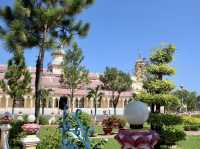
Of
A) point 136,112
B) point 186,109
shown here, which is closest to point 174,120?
point 136,112

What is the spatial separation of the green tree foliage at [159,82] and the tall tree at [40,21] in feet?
11.5

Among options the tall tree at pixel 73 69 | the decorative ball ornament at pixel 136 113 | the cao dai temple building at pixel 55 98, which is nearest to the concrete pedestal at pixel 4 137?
the decorative ball ornament at pixel 136 113

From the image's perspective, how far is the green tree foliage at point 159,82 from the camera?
13.1 m

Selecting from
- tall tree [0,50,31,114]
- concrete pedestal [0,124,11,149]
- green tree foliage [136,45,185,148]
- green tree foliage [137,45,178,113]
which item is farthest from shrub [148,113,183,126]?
tall tree [0,50,31,114]

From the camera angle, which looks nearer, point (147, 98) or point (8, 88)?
point (147, 98)

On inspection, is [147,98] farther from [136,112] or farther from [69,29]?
[136,112]

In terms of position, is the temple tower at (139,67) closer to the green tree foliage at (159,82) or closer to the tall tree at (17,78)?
the tall tree at (17,78)

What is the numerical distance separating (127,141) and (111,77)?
2034 inches

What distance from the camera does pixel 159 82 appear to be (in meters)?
13.3

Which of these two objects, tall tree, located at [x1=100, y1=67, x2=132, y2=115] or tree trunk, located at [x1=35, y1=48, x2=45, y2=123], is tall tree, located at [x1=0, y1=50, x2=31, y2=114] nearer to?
tree trunk, located at [x1=35, y1=48, x2=45, y2=123]

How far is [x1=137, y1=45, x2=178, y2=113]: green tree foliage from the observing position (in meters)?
13.1

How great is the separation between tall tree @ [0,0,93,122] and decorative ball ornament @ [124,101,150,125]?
11.7 m

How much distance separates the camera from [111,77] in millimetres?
54094

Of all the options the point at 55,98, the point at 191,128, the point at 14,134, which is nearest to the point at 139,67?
the point at 55,98
